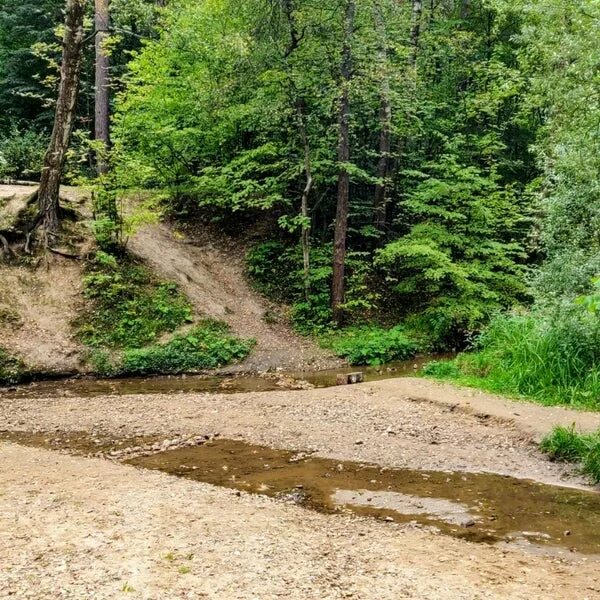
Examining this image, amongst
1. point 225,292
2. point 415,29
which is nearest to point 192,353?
point 225,292

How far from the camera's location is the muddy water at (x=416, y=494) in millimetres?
6047

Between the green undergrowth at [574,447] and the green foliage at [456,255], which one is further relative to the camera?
the green foliage at [456,255]

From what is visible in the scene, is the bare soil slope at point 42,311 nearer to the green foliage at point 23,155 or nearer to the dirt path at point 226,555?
the green foliage at point 23,155

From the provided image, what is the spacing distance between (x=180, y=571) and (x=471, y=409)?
6608 millimetres

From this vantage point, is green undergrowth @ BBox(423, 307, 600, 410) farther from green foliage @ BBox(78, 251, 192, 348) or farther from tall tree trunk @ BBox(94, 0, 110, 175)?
tall tree trunk @ BBox(94, 0, 110, 175)

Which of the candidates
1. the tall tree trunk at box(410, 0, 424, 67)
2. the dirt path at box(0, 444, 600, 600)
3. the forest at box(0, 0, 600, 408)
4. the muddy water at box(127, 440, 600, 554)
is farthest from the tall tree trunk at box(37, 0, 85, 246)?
the dirt path at box(0, 444, 600, 600)

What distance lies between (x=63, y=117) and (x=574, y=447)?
14119mm

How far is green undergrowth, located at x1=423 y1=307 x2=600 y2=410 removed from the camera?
1036 centimetres

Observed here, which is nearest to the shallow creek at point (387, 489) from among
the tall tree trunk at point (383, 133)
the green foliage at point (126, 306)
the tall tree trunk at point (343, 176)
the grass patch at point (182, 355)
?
the grass patch at point (182, 355)

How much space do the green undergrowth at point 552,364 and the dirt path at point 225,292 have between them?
4.66 meters

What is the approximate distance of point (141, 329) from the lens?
15.3 meters

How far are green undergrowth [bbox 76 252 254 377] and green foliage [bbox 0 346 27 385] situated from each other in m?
1.51

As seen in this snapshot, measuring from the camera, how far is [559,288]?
11203mm

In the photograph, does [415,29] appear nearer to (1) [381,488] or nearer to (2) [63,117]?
(2) [63,117]
